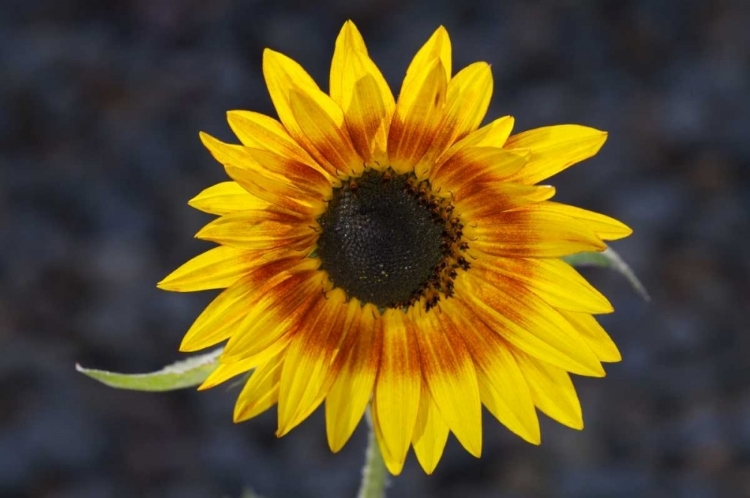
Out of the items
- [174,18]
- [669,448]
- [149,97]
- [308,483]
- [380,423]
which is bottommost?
[308,483]

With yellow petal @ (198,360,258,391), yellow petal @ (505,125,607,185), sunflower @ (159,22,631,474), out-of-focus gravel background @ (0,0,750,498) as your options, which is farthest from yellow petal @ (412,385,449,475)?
out-of-focus gravel background @ (0,0,750,498)

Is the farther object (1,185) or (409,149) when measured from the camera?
(1,185)

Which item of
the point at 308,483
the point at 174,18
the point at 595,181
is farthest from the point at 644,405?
the point at 174,18

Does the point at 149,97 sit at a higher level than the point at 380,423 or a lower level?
higher

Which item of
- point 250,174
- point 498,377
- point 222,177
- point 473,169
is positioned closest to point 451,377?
point 498,377

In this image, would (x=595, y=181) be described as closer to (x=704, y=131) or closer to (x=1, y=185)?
(x=704, y=131)

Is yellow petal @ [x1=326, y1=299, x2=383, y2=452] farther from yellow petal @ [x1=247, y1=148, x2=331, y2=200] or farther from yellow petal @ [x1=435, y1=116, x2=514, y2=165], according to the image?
yellow petal @ [x1=435, y1=116, x2=514, y2=165]
